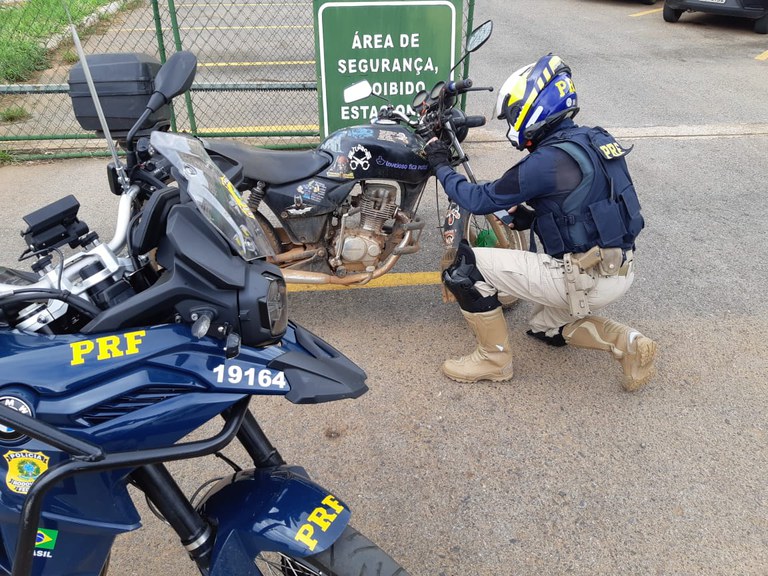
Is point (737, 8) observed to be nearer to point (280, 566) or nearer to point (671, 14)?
point (671, 14)

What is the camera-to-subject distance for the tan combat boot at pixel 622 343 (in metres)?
3.07

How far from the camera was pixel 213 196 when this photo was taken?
4.84 feet

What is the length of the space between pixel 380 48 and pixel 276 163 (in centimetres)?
217

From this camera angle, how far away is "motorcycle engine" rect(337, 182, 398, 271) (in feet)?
11.6

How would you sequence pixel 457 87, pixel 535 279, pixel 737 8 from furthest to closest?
pixel 737 8
pixel 457 87
pixel 535 279

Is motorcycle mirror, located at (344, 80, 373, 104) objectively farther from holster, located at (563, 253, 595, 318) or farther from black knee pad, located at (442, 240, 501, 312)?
holster, located at (563, 253, 595, 318)

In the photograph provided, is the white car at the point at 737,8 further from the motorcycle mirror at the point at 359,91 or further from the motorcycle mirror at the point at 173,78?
the motorcycle mirror at the point at 173,78

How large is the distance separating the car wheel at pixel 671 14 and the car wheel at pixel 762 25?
1.27 metres

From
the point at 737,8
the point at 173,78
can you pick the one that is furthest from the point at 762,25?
the point at 173,78

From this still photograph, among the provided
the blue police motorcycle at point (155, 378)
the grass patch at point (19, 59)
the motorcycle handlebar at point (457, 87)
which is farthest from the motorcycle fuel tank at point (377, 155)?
the grass patch at point (19, 59)

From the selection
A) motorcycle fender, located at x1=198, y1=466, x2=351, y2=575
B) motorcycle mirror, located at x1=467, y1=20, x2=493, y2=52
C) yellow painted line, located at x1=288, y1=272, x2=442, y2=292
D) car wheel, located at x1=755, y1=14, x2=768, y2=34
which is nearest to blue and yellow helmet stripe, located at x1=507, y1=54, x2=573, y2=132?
motorcycle mirror, located at x1=467, y1=20, x2=493, y2=52

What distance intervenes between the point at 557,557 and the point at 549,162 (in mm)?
1605

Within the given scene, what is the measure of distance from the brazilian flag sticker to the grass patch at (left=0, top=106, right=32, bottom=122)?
6474 mm

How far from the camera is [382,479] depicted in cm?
273
